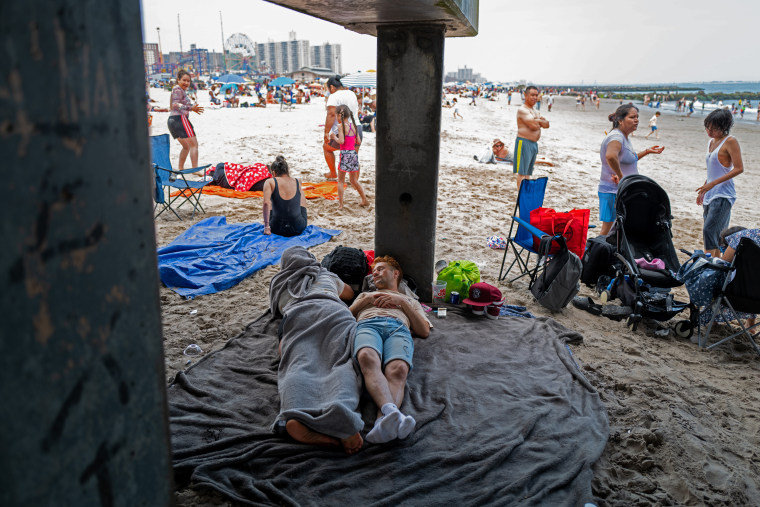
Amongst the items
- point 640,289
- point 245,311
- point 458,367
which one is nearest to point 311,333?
point 458,367

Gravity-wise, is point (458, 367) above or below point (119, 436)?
below

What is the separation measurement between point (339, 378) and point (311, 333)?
1.65ft

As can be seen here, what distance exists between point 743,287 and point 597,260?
55.9 inches

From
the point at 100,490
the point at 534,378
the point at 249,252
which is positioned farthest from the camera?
the point at 249,252

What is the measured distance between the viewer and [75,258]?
79cm

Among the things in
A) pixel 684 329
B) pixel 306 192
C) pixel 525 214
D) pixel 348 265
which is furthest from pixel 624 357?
pixel 306 192

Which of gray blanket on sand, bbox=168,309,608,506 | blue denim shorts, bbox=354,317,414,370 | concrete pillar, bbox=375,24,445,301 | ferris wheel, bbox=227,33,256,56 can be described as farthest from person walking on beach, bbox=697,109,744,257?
ferris wheel, bbox=227,33,256,56

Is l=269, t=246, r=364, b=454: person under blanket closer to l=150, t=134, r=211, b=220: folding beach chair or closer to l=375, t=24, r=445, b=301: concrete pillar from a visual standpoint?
l=375, t=24, r=445, b=301: concrete pillar

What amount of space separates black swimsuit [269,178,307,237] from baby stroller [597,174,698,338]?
353 centimetres

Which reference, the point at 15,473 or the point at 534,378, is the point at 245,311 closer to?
the point at 534,378

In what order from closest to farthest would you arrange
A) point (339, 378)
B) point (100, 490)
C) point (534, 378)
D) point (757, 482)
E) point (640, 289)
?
point (100, 490) → point (757, 482) → point (339, 378) → point (534, 378) → point (640, 289)

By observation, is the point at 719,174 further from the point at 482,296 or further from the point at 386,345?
the point at 386,345

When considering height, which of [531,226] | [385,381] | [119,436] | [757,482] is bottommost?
[757,482]

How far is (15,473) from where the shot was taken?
0.72 m
